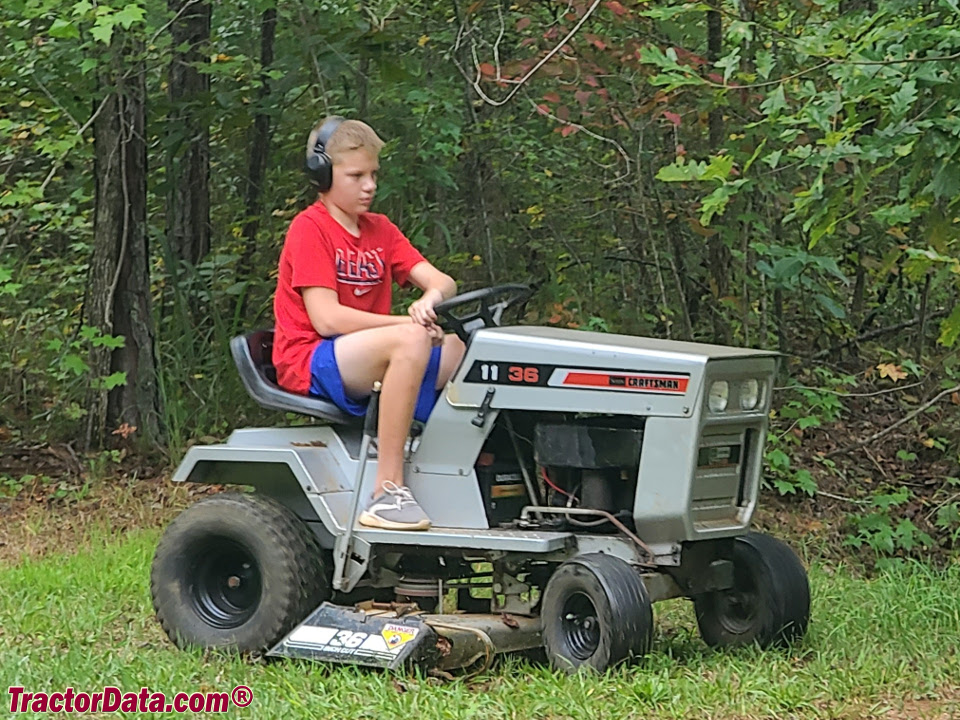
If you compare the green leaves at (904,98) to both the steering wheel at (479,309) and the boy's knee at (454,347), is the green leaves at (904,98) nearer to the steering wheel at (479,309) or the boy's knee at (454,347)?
the steering wheel at (479,309)

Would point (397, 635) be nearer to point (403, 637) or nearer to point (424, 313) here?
point (403, 637)

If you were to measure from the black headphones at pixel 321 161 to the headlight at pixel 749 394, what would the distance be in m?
1.62

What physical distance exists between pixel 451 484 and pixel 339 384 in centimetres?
52

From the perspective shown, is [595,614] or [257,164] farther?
[257,164]

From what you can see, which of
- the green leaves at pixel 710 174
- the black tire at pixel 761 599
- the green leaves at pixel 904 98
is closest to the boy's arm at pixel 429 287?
the green leaves at pixel 710 174

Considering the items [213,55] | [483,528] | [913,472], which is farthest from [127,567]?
[913,472]

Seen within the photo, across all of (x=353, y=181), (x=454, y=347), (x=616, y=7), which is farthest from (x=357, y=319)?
(x=616, y=7)

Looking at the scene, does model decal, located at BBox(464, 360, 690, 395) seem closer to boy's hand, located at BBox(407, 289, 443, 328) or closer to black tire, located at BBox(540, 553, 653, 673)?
boy's hand, located at BBox(407, 289, 443, 328)

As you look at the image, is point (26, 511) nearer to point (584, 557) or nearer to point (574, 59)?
point (574, 59)

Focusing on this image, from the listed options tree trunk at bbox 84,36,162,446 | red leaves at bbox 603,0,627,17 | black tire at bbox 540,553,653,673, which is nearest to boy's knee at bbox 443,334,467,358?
black tire at bbox 540,553,653,673

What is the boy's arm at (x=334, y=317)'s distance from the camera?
480 centimetres

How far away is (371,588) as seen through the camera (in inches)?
198

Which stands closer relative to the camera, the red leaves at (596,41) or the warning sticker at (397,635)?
the warning sticker at (397,635)

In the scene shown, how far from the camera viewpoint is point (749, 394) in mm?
4609
